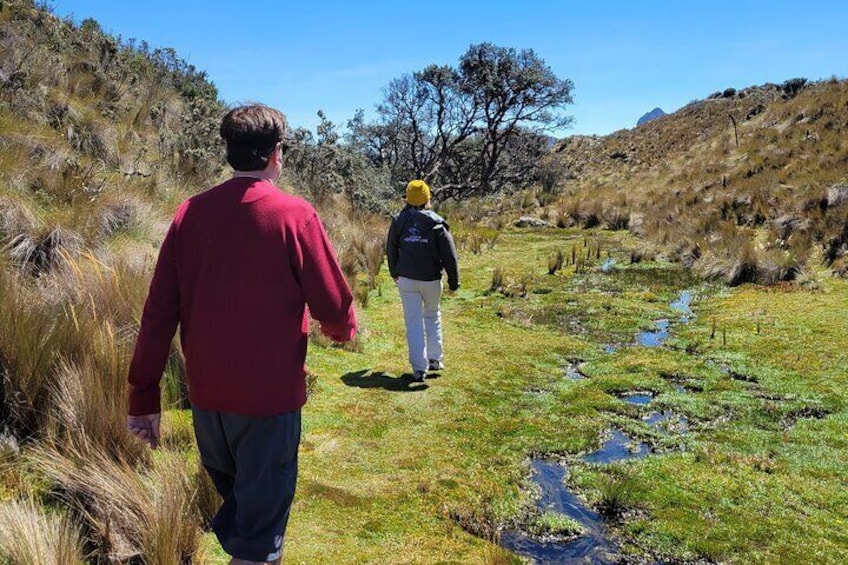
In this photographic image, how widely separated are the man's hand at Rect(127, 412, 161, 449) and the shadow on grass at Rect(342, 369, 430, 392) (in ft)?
12.0

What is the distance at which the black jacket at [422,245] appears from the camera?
6324 millimetres

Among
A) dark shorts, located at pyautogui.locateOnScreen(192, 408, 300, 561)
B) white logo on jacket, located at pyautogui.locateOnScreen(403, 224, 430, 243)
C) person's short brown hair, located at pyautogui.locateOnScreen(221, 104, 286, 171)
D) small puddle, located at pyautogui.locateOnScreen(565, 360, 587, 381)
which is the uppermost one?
person's short brown hair, located at pyautogui.locateOnScreen(221, 104, 286, 171)

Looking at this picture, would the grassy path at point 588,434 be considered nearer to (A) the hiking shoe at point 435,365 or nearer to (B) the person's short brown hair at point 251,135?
(A) the hiking shoe at point 435,365

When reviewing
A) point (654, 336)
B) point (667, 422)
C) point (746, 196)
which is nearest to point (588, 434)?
point (667, 422)

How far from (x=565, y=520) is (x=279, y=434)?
A: 2.14 meters

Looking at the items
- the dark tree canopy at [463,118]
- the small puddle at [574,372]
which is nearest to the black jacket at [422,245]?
the small puddle at [574,372]

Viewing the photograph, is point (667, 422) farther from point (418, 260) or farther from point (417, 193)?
point (417, 193)

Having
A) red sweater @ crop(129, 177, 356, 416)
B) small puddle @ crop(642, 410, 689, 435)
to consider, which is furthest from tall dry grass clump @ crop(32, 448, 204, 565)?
small puddle @ crop(642, 410, 689, 435)

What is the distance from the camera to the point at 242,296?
2229 mm

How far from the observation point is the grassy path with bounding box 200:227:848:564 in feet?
11.8

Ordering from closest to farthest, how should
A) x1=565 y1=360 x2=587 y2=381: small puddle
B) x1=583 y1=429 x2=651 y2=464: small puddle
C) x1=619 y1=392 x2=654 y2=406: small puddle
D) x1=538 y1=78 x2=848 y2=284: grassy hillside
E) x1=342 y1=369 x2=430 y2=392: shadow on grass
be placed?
x1=583 y1=429 x2=651 y2=464: small puddle → x1=619 y1=392 x2=654 y2=406: small puddle → x1=342 y1=369 x2=430 y2=392: shadow on grass → x1=565 y1=360 x2=587 y2=381: small puddle → x1=538 y1=78 x2=848 y2=284: grassy hillside

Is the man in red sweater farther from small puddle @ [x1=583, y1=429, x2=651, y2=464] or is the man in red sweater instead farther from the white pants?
the white pants

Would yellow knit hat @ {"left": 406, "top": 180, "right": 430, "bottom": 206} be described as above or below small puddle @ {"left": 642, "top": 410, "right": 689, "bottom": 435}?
above

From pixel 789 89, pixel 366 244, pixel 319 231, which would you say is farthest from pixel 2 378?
pixel 789 89
